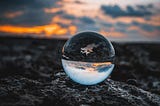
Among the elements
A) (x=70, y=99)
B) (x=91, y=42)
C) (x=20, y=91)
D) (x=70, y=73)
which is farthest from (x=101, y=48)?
(x=20, y=91)

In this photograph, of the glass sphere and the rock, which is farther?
the glass sphere

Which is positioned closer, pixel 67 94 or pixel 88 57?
pixel 67 94

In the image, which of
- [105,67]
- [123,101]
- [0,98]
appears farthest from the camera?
[105,67]

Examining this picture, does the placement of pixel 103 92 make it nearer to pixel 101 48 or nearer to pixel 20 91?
pixel 101 48

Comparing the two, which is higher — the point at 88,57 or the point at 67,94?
the point at 88,57

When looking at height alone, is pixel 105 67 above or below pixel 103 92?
above

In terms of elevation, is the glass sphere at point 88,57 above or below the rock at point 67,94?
above

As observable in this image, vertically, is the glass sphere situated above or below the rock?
above

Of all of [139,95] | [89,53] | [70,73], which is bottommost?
[139,95]
